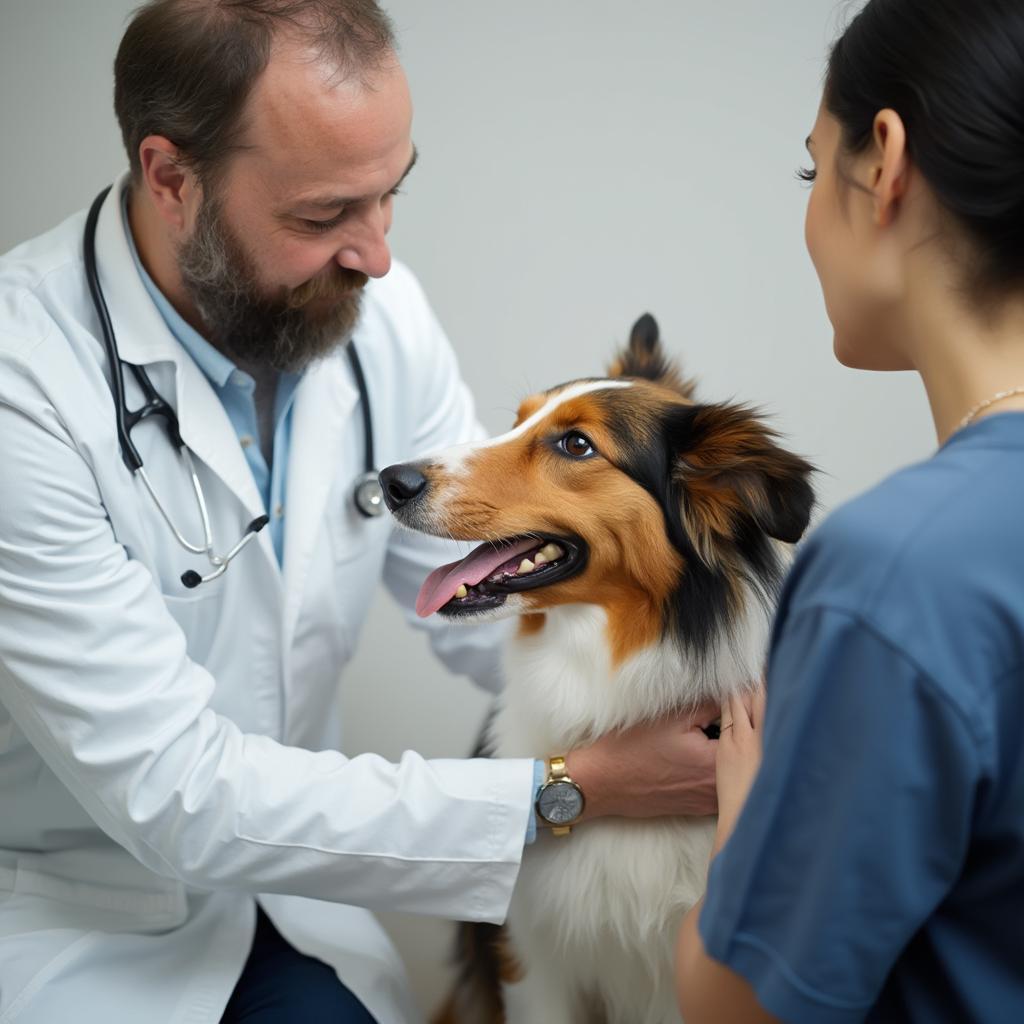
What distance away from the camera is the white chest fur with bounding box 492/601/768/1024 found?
5.01 ft

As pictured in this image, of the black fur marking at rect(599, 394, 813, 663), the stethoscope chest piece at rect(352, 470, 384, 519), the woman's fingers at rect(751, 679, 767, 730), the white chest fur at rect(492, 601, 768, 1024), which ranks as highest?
the black fur marking at rect(599, 394, 813, 663)

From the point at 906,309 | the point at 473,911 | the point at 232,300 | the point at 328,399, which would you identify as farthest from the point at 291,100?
the point at 473,911

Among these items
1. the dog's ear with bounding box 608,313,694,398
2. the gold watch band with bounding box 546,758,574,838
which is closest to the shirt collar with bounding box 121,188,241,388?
the dog's ear with bounding box 608,313,694,398

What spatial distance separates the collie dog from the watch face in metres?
0.07

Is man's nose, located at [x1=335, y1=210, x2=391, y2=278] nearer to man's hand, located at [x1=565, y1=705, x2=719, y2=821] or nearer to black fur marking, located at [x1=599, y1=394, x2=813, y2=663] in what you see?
black fur marking, located at [x1=599, y1=394, x2=813, y2=663]

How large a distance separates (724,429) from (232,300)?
76cm

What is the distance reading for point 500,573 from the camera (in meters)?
1.55

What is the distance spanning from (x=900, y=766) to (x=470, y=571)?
0.87 metres

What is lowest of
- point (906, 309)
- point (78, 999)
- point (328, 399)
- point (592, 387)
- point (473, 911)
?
point (78, 999)

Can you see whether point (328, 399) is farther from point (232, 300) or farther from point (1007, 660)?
point (1007, 660)

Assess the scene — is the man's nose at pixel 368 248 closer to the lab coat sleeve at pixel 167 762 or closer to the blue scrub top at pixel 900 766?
Answer: the lab coat sleeve at pixel 167 762

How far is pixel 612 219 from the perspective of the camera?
2664mm

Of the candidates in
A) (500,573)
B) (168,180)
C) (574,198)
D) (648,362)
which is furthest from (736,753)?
(574,198)

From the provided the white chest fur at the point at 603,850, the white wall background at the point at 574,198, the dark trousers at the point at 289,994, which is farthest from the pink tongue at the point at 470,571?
the white wall background at the point at 574,198
